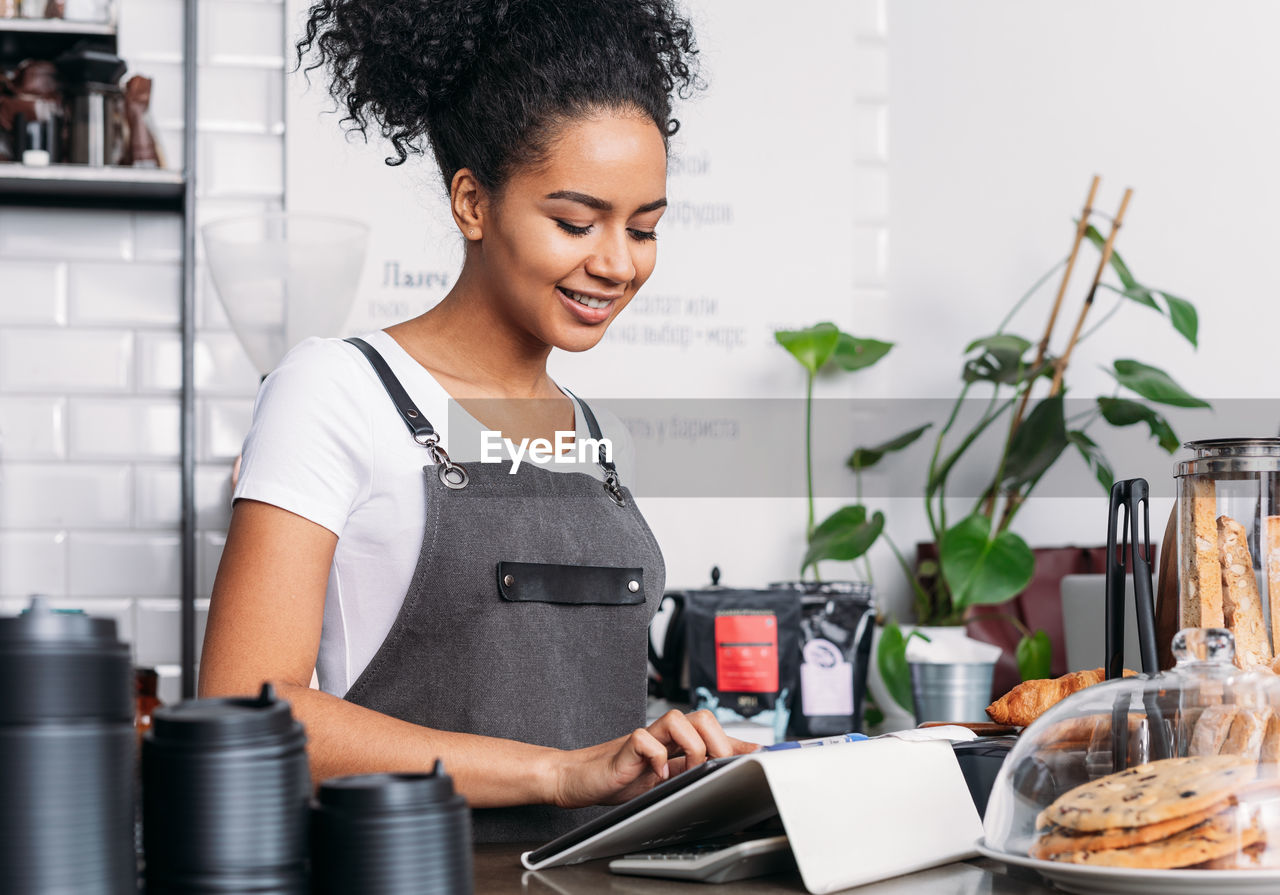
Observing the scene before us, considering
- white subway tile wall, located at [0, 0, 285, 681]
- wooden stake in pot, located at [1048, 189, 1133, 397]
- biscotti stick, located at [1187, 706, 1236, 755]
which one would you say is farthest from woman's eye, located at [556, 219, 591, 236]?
wooden stake in pot, located at [1048, 189, 1133, 397]

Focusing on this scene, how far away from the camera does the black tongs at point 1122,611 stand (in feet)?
2.50

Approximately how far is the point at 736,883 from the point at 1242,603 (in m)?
0.40

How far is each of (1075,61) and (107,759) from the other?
9.40 feet

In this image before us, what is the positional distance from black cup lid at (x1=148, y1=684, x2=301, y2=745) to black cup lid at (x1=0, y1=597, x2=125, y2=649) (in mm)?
35

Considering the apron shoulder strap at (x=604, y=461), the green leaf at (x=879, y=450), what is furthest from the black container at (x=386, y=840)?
the green leaf at (x=879, y=450)

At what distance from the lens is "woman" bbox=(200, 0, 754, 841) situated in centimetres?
105

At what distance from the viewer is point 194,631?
2.45m

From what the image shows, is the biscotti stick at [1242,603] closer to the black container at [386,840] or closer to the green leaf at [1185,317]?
the black container at [386,840]

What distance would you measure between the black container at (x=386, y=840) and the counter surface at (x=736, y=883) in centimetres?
26

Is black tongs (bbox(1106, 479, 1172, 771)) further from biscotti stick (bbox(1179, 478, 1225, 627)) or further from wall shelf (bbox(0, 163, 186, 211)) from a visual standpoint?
wall shelf (bbox(0, 163, 186, 211))

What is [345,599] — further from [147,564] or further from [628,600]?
[147,564]

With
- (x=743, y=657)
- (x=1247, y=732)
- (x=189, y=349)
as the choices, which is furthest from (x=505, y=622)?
(x=189, y=349)

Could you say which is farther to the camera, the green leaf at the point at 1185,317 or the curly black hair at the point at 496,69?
the green leaf at the point at 1185,317

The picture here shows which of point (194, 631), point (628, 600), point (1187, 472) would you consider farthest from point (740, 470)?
point (1187, 472)
